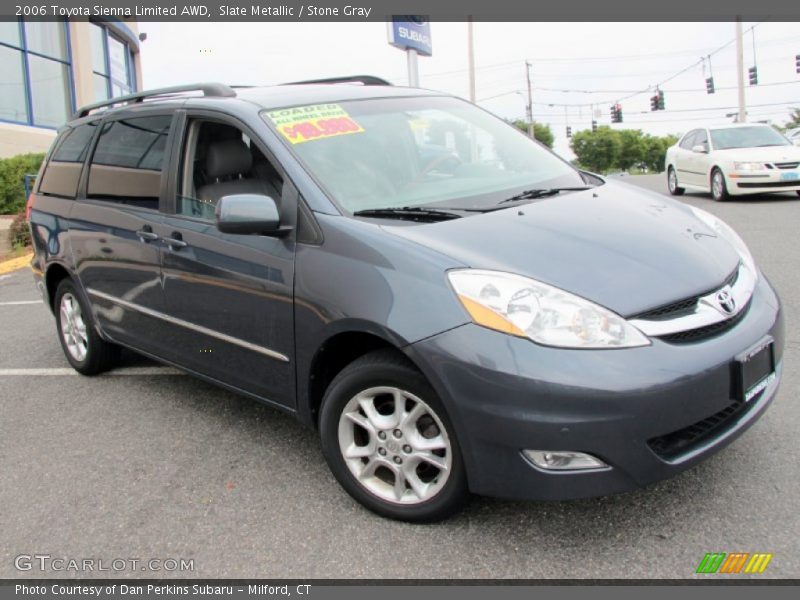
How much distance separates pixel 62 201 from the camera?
497 cm

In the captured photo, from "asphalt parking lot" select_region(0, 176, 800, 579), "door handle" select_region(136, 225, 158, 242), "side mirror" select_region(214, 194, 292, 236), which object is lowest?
"asphalt parking lot" select_region(0, 176, 800, 579)

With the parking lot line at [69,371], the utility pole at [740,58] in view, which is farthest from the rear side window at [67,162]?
the utility pole at [740,58]

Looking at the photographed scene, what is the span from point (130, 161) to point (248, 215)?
1.63 metres

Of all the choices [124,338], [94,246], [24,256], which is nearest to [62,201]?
[94,246]

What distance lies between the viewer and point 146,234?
398cm

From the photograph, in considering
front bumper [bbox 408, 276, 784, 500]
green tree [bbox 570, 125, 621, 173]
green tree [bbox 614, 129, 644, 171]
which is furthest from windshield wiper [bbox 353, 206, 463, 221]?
green tree [bbox 614, 129, 644, 171]

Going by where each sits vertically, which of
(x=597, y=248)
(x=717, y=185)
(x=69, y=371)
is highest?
(x=717, y=185)

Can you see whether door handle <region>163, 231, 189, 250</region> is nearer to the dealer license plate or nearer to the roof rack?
the roof rack

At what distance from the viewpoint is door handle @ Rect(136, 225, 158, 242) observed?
3935 millimetres

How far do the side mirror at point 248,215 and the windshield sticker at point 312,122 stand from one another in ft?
1.41

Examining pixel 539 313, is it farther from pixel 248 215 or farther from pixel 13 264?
pixel 13 264

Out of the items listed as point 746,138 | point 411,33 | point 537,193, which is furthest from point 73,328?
point 411,33

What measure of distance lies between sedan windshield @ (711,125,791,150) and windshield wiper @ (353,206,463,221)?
1136 centimetres

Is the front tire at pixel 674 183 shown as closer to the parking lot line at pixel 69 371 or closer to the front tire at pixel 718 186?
the front tire at pixel 718 186
